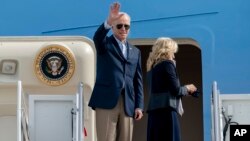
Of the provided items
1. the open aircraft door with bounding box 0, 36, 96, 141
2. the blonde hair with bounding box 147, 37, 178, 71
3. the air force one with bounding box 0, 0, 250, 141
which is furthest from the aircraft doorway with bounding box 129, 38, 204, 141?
the blonde hair with bounding box 147, 37, 178, 71

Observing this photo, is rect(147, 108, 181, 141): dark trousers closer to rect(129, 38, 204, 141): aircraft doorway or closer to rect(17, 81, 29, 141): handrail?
rect(17, 81, 29, 141): handrail

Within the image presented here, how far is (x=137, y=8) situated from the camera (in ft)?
15.2

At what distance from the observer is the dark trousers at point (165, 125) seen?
3.89 meters

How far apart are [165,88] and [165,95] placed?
5 centimetres

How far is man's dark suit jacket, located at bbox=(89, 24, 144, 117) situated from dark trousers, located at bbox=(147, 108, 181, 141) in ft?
0.54

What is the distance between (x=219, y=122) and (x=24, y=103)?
1377 mm

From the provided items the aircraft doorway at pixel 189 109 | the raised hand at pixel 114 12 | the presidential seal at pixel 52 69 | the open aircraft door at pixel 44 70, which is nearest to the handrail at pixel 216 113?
the raised hand at pixel 114 12

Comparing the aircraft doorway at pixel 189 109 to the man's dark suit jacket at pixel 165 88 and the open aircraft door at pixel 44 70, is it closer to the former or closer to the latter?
the open aircraft door at pixel 44 70

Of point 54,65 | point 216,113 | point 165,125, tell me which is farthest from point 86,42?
point 216,113

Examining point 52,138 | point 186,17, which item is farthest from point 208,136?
point 52,138

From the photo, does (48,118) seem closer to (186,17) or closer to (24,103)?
(24,103)

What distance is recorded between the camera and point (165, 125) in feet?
12.8

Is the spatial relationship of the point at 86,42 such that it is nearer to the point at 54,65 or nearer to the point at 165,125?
the point at 54,65

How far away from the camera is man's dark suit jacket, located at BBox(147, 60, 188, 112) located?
3.90 m
